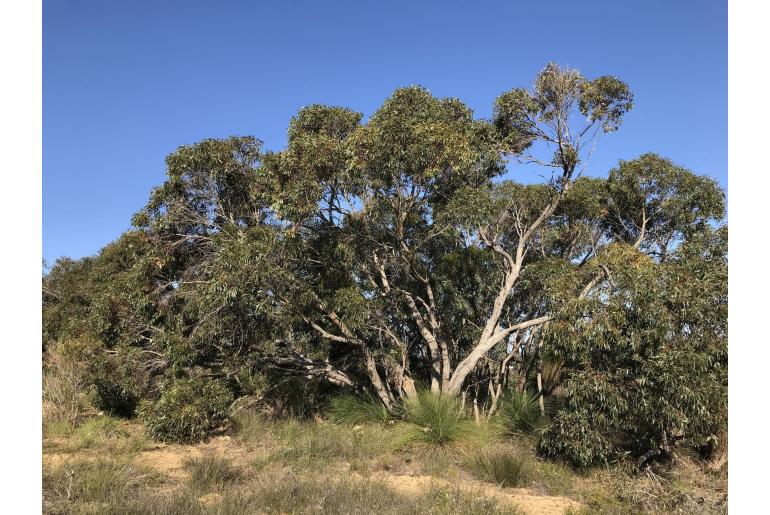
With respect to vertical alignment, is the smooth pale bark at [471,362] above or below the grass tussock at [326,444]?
above

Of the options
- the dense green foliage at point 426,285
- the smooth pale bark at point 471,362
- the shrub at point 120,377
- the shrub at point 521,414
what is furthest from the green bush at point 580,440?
the shrub at point 120,377

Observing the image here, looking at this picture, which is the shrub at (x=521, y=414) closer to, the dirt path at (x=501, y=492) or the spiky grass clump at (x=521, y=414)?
the spiky grass clump at (x=521, y=414)

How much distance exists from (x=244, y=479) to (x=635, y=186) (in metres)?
9.89

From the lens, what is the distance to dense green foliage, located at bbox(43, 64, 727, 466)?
284 inches

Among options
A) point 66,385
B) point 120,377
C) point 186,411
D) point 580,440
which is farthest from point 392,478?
point 66,385

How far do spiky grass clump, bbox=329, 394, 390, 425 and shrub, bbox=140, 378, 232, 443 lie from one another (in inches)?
91.1

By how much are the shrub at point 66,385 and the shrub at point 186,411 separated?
2.46 m

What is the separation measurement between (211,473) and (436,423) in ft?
11.9

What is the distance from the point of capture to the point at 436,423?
29.2ft

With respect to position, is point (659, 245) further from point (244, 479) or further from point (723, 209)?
point (244, 479)

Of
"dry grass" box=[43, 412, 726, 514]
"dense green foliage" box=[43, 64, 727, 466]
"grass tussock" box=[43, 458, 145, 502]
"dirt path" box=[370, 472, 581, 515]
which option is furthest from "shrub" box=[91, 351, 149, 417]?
"dirt path" box=[370, 472, 581, 515]

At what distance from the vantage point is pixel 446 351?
10.8 metres

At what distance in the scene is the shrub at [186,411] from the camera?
9.34 metres
